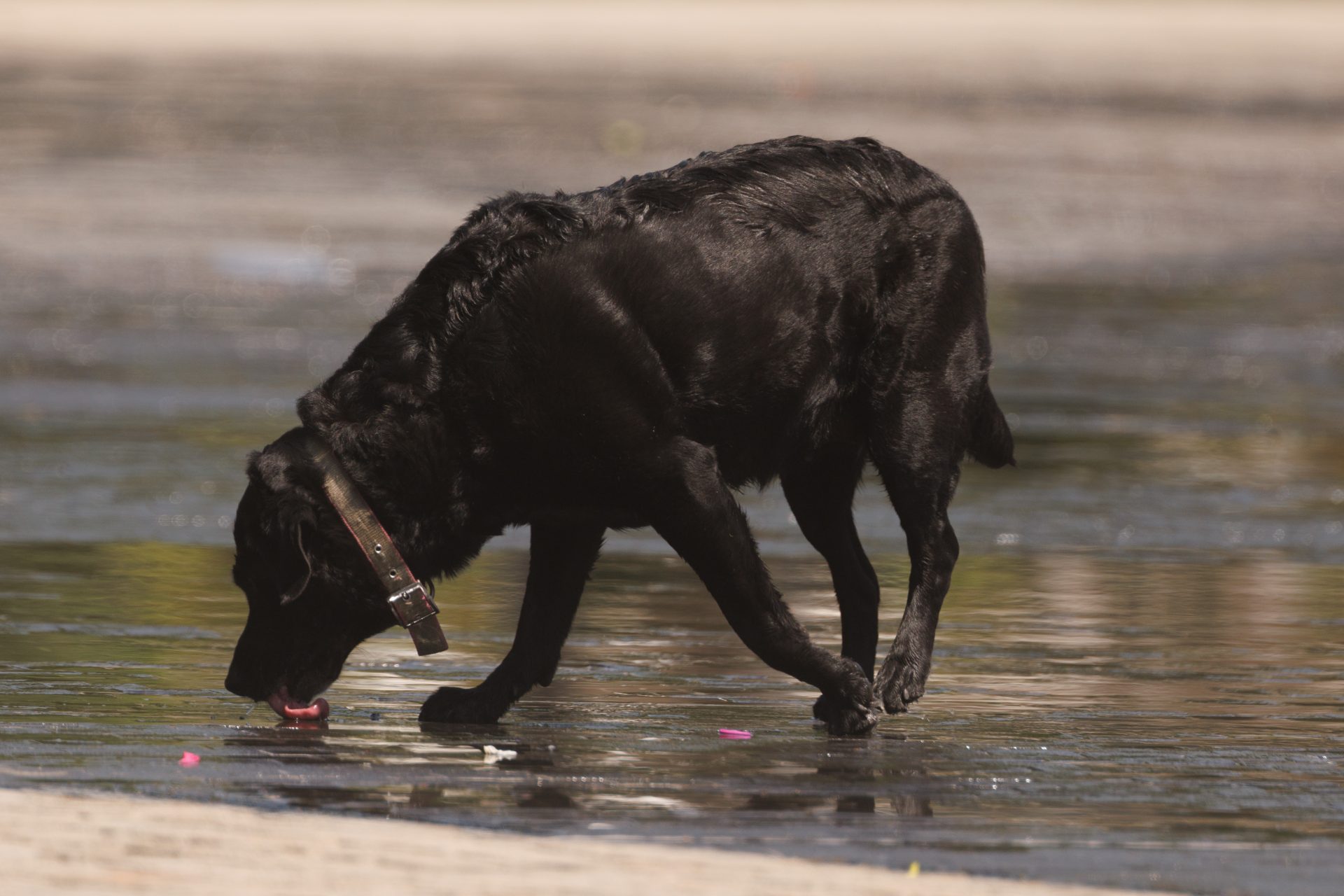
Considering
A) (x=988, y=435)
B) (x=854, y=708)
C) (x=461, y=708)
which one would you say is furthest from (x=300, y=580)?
(x=988, y=435)

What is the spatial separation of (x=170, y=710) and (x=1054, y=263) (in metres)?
12.6

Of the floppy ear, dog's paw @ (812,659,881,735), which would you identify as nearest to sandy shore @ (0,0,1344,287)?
the floppy ear

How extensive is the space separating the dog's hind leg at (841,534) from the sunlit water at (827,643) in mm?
240

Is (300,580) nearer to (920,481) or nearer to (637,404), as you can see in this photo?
(637,404)

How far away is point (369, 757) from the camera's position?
5.41 metres

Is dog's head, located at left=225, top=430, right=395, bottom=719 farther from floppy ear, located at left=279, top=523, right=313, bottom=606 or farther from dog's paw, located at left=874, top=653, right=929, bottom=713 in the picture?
dog's paw, located at left=874, top=653, right=929, bottom=713

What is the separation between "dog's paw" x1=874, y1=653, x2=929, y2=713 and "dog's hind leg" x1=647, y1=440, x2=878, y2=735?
15cm

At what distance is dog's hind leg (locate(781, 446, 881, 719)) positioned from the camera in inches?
258

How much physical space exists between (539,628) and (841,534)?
0.97 m

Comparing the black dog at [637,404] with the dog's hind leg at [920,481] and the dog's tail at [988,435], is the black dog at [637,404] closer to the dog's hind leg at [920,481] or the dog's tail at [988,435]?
the dog's hind leg at [920,481]

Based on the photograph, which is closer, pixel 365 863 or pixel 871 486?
pixel 365 863

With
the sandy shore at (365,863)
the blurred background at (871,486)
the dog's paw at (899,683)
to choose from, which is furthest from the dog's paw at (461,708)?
the sandy shore at (365,863)

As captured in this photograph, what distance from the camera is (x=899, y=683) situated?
19.8 ft

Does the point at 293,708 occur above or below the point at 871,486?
above
